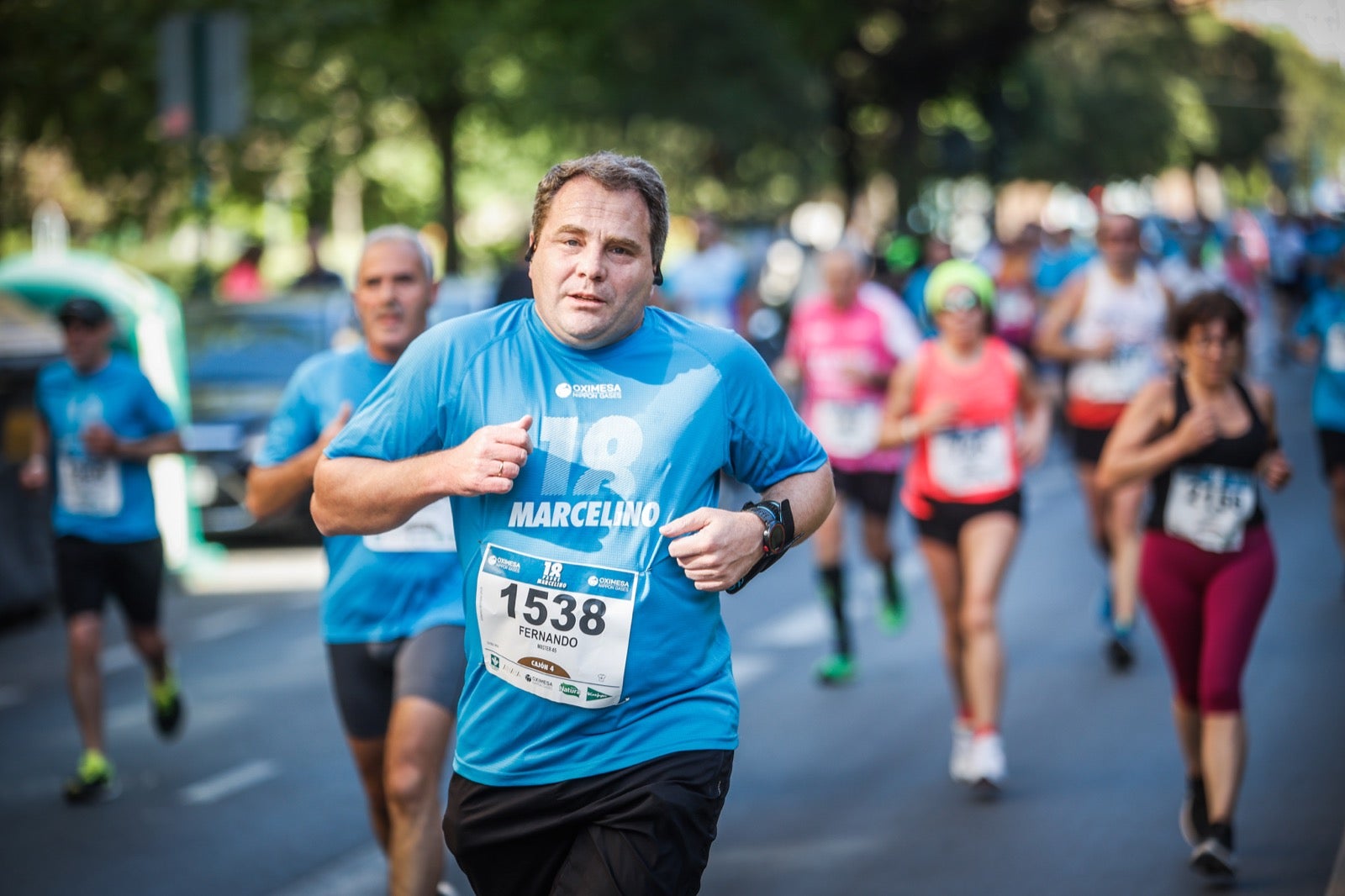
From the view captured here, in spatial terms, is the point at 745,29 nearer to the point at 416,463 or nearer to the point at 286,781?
the point at 286,781

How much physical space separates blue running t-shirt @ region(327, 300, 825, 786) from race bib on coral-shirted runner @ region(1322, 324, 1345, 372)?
7.40 metres

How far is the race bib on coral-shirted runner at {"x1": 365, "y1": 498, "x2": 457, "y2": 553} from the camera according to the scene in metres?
5.15

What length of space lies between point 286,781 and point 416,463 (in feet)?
14.4

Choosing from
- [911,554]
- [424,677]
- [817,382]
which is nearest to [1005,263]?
[911,554]

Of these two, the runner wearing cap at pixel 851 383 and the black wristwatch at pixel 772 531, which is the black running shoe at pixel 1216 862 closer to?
the black wristwatch at pixel 772 531

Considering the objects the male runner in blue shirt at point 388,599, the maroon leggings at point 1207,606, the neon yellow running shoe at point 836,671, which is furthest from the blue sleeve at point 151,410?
the maroon leggings at point 1207,606

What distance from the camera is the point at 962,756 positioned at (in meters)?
6.98

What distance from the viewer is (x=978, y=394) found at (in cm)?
754

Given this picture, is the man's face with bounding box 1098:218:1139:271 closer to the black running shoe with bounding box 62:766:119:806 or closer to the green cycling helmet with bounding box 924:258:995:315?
the green cycling helmet with bounding box 924:258:995:315

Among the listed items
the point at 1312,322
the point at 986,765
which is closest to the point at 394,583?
the point at 986,765

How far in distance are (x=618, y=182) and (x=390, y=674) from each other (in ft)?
7.33

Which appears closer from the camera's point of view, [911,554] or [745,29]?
[911,554]

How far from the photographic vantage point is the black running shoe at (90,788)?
23.5 ft

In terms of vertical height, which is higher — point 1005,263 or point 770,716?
point 1005,263
